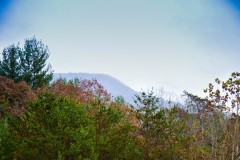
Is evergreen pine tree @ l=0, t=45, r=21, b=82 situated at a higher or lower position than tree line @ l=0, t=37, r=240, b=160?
higher

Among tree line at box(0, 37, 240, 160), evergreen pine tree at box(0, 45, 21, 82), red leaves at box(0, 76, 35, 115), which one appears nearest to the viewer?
tree line at box(0, 37, 240, 160)

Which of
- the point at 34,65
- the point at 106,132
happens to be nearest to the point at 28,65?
the point at 34,65

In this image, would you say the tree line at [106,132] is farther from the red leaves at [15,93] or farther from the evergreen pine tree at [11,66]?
the evergreen pine tree at [11,66]

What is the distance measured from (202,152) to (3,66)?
21.2 metres

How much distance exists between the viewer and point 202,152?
9.37 m

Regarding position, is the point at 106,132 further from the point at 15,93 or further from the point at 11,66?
the point at 11,66

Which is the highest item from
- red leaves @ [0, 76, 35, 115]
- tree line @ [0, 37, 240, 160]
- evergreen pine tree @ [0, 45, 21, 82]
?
evergreen pine tree @ [0, 45, 21, 82]

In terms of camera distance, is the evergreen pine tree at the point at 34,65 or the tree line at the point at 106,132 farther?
the evergreen pine tree at the point at 34,65

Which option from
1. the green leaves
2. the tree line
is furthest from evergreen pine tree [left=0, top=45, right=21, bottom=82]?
the tree line

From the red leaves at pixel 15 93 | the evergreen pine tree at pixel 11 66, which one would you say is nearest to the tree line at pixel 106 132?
the red leaves at pixel 15 93

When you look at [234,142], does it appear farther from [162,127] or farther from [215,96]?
[162,127]

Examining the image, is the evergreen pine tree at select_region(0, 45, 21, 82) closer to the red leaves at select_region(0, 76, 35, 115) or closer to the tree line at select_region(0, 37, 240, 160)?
the red leaves at select_region(0, 76, 35, 115)

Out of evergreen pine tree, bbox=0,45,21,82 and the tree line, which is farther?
evergreen pine tree, bbox=0,45,21,82

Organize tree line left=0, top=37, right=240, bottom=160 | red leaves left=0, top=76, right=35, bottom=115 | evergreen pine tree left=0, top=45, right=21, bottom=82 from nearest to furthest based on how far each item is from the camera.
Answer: tree line left=0, top=37, right=240, bottom=160
red leaves left=0, top=76, right=35, bottom=115
evergreen pine tree left=0, top=45, right=21, bottom=82
